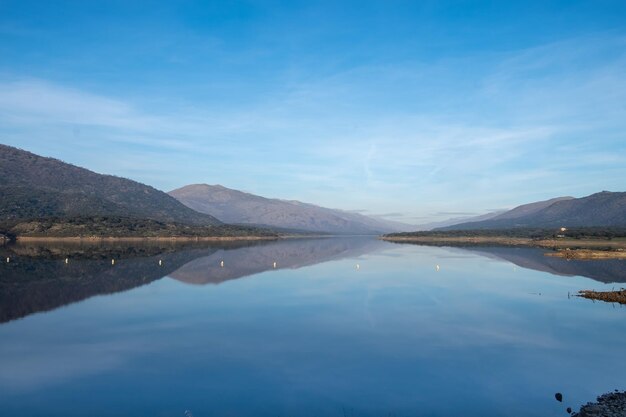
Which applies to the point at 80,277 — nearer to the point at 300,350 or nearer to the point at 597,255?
the point at 300,350

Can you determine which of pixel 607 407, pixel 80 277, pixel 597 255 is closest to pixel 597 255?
pixel 597 255

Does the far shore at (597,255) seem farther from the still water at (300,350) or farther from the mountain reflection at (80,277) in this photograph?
the mountain reflection at (80,277)

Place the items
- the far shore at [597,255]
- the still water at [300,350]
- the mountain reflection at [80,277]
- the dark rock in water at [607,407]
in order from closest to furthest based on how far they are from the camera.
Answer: the dark rock in water at [607,407], the still water at [300,350], the mountain reflection at [80,277], the far shore at [597,255]

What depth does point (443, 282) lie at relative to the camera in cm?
5341

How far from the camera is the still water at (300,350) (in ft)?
54.0

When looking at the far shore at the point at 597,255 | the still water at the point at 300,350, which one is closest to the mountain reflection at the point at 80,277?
the still water at the point at 300,350

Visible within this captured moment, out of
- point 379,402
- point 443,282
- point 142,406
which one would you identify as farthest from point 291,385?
point 443,282

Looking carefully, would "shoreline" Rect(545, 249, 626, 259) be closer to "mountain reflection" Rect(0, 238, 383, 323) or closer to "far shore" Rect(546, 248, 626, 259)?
"far shore" Rect(546, 248, 626, 259)

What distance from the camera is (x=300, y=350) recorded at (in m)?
23.0

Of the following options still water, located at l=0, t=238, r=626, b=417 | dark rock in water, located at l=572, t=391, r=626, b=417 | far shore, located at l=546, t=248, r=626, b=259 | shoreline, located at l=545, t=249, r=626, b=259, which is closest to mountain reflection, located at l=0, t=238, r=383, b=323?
still water, located at l=0, t=238, r=626, b=417

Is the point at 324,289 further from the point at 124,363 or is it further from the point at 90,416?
the point at 90,416

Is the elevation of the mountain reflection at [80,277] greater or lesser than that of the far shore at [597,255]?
Answer: lesser

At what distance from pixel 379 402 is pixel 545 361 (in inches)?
394

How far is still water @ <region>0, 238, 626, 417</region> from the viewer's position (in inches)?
648
